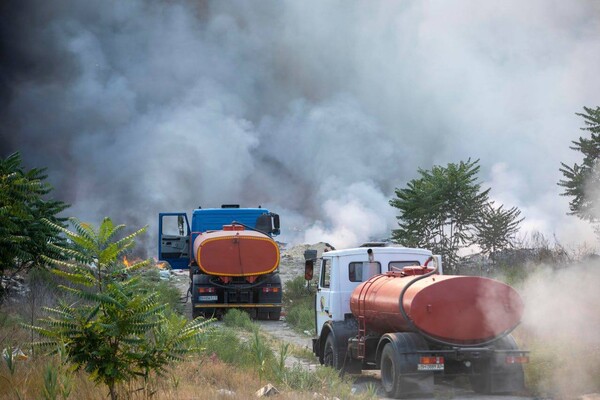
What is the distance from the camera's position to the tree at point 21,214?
885 cm

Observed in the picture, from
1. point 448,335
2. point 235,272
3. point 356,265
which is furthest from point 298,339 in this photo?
point 448,335

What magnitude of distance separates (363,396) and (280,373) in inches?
41.3

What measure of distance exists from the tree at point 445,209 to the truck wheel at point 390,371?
1355 cm

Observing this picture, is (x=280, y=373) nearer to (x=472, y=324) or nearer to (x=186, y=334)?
(x=186, y=334)

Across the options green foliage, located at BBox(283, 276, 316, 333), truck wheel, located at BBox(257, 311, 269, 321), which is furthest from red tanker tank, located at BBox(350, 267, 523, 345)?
truck wheel, located at BBox(257, 311, 269, 321)

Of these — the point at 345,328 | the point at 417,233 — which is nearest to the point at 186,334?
the point at 345,328

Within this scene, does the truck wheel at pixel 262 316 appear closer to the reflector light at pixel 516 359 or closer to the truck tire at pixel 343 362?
the truck tire at pixel 343 362

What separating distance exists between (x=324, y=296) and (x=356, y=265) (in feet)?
3.13

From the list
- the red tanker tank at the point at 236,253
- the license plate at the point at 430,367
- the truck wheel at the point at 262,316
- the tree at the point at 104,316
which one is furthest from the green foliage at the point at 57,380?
the truck wheel at the point at 262,316

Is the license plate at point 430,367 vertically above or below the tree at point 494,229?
below

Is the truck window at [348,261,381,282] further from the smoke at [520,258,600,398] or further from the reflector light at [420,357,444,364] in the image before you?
the reflector light at [420,357,444,364]

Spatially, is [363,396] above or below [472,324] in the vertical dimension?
below

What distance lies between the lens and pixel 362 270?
513 inches

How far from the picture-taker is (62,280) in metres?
19.2
